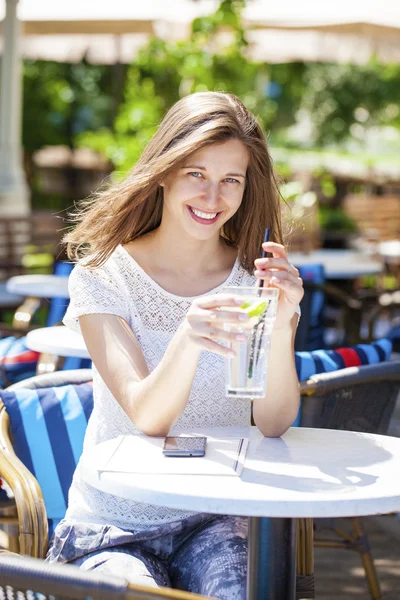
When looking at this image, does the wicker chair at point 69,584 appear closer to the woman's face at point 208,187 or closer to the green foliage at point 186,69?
the woman's face at point 208,187

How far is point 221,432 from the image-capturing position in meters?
1.88

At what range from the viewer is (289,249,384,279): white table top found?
534 centimetres

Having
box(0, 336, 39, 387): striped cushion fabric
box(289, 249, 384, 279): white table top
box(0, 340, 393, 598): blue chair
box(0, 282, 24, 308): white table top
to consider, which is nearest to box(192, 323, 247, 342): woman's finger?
box(0, 340, 393, 598): blue chair

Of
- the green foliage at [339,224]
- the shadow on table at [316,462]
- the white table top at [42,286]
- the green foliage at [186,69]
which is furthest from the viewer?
the green foliage at [339,224]

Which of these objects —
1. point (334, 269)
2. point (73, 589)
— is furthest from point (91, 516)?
point (334, 269)

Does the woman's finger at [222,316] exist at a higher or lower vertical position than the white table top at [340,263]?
higher

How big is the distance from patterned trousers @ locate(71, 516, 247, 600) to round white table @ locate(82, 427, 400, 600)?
109mm

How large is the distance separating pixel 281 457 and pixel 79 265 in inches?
24.6

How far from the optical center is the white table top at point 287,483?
1429 mm

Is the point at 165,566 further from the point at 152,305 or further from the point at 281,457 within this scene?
the point at 152,305

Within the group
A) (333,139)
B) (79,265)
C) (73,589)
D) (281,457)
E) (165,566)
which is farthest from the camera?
(333,139)

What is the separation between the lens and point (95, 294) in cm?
201

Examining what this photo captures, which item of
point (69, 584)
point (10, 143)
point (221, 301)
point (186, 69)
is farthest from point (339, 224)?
point (69, 584)

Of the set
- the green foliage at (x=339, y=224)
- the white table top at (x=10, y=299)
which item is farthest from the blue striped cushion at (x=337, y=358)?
the green foliage at (x=339, y=224)
